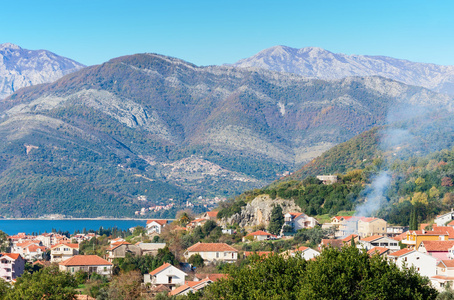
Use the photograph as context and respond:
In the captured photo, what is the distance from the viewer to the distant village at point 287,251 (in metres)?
43.4

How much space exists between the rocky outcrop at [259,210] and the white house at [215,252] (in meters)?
15.4

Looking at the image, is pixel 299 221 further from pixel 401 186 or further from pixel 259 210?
pixel 401 186

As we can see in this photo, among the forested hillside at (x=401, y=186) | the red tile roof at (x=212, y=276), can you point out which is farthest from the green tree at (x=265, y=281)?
the forested hillside at (x=401, y=186)

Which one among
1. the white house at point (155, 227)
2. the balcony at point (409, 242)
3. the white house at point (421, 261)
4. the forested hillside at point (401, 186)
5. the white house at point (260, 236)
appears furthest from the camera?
the white house at point (155, 227)

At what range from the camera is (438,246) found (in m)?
45.3

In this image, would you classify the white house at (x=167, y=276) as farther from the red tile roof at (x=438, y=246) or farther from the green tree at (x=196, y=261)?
the red tile roof at (x=438, y=246)

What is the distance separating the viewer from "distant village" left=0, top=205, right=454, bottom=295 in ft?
143

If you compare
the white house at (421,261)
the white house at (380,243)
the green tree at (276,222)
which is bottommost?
the white house at (421,261)

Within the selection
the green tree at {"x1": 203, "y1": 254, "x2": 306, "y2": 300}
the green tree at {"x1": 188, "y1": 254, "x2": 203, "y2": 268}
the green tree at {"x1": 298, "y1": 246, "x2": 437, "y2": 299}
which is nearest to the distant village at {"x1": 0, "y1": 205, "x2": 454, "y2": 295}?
the green tree at {"x1": 188, "y1": 254, "x2": 203, "y2": 268}

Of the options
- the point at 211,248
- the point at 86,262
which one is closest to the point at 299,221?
the point at 211,248

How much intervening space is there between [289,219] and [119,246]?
17118 mm

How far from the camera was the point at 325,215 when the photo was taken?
246 feet

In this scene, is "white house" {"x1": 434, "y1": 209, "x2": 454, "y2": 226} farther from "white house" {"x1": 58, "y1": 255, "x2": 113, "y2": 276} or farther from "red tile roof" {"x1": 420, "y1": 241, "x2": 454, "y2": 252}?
"white house" {"x1": 58, "y1": 255, "x2": 113, "y2": 276}

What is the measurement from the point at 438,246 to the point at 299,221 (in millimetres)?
27109
